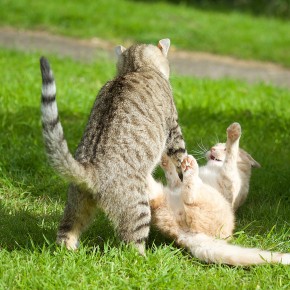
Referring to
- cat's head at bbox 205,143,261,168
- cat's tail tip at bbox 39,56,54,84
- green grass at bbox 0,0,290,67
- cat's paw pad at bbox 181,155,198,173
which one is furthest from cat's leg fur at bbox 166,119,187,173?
green grass at bbox 0,0,290,67

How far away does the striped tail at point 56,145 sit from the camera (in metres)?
4.30

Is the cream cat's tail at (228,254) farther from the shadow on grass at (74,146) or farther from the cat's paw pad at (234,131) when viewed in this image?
the cat's paw pad at (234,131)

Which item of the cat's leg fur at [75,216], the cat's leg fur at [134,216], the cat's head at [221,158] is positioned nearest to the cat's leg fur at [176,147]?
the cat's head at [221,158]

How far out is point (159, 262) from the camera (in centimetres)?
465

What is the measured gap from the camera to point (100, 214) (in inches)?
215

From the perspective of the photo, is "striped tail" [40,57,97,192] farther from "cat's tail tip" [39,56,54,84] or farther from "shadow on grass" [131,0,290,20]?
"shadow on grass" [131,0,290,20]

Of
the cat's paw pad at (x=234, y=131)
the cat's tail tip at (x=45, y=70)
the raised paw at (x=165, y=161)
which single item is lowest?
the raised paw at (x=165, y=161)

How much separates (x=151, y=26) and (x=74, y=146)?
701cm

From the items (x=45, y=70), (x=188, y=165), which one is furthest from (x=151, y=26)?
(x=45, y=70)

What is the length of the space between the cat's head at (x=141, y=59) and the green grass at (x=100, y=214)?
47.3 inches

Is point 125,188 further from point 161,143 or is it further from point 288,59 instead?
point 288,59

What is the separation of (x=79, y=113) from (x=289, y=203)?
117 inches

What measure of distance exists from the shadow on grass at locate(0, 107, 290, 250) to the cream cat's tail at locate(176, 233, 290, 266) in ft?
1.21

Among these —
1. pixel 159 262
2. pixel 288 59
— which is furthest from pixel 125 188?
pixel 288 59
